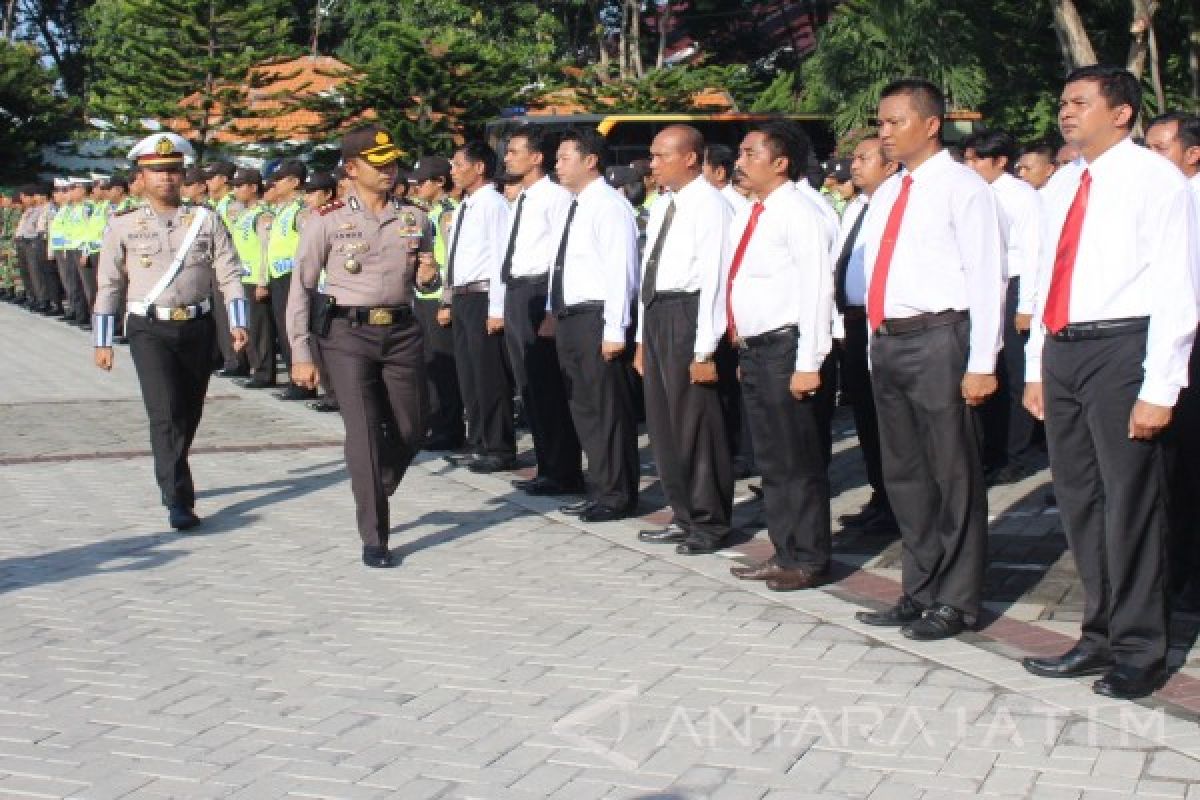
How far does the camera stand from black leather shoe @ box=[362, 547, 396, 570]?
816 cm

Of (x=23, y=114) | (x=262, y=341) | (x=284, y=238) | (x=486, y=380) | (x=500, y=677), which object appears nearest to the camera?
(x=500, y=677)

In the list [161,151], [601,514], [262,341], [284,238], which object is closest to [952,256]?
[601,514]

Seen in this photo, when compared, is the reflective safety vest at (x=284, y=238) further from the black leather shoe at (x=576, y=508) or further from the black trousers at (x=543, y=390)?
the black leather shoe at (x=576, y=508)

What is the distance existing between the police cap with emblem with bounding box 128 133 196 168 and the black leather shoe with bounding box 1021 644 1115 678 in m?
5.39

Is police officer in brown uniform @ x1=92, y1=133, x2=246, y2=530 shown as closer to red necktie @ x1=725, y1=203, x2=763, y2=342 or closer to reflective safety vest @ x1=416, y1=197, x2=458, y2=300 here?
reflective safety vest @ x1=416, y1=197, x2=458, y2=300

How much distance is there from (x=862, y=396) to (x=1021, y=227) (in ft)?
5.44

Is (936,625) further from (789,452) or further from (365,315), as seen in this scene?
(365,315)

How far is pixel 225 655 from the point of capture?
21.6 feet

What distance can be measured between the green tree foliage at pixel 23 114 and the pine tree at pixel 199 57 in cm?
566

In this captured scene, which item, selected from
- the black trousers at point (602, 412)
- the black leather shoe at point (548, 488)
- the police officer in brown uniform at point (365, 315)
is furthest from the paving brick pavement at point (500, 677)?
the police officer in brown uniform at point (365, 315)

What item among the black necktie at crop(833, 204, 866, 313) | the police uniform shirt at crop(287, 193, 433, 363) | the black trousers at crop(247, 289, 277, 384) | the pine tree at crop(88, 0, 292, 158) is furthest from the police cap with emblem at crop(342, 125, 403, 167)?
the pine tree at crop(88, 0, 292, 158)

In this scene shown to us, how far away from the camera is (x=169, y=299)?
30.5 feet

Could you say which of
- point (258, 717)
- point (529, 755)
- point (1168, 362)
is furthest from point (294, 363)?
point (1168, 362)

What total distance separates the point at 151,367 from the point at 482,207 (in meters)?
2.66
